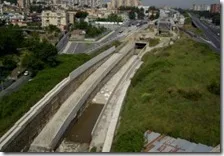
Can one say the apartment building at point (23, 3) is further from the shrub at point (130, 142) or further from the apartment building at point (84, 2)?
the shrub at point (130, 142)

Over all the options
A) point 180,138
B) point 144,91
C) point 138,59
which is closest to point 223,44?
point 180,138

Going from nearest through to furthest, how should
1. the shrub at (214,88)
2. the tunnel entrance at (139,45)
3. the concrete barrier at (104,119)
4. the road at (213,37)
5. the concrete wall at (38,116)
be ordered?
the concrete wall at (38,116)
the concrete barrier at (104,119)
the shrub at (214,88)
the road at (213,37)
the tunnel entrance at (139,45)

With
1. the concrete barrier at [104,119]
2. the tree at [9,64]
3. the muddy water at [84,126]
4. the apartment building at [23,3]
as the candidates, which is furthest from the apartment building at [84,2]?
the muddy water at [84,126]

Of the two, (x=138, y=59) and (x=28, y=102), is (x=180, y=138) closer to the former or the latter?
(x=28, y=102)

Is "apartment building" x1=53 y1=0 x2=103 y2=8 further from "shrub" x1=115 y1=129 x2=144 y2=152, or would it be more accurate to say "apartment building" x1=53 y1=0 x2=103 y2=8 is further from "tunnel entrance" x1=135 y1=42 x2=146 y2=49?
"shrub" x1=115 y1=129 x2=144 y2=152

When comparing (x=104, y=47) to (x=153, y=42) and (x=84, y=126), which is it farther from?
(x=84, y=126)

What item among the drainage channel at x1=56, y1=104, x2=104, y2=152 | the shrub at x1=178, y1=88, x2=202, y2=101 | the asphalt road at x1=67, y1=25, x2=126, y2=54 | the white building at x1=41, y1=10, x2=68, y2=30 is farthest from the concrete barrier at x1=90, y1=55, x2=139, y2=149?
the white building at x1=41, y1=10, x2=68, y2=30
